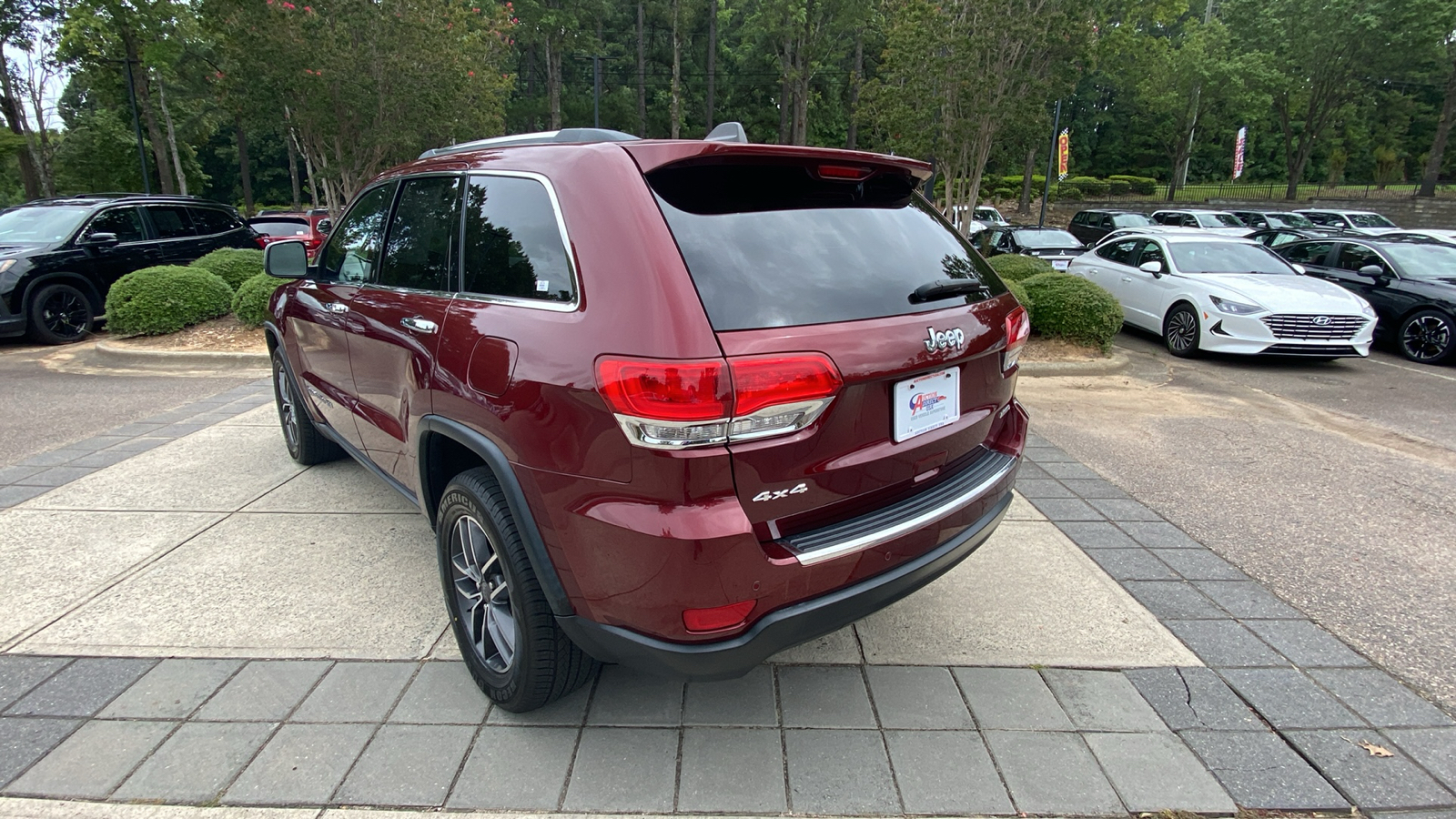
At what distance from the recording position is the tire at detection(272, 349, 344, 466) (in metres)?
4.42

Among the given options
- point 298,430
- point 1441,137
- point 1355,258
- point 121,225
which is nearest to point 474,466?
point 298,430

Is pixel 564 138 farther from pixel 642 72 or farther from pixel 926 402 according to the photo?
pixel 642 72

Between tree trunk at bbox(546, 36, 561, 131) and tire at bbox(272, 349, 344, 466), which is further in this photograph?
tree trunk at bbox(546, 36, 561, 131)

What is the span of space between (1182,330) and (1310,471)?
4.60 metres

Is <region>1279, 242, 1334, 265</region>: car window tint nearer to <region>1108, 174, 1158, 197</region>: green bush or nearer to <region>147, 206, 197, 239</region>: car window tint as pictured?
<region>147, 206, 197, 239</region>: car window tint

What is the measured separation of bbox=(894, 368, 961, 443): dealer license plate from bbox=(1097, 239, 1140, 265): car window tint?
31.8 ft

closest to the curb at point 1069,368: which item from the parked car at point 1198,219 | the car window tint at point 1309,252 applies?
the car window tint at point 1309,252

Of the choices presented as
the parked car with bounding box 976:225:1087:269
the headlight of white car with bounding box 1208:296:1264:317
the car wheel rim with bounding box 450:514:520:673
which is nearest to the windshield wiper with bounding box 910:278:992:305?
the car wheel rim with bounding box 450:514:520:673

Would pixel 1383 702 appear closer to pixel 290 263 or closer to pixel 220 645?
pixel 220 645

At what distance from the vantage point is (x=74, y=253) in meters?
8.93

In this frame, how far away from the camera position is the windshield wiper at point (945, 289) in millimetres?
2287

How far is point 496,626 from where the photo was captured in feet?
8.04

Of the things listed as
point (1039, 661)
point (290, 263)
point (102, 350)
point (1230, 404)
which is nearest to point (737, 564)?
point (1039, 661)

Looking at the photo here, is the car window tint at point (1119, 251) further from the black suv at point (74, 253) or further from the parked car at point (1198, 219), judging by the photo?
the black suv at point (74, 253)
